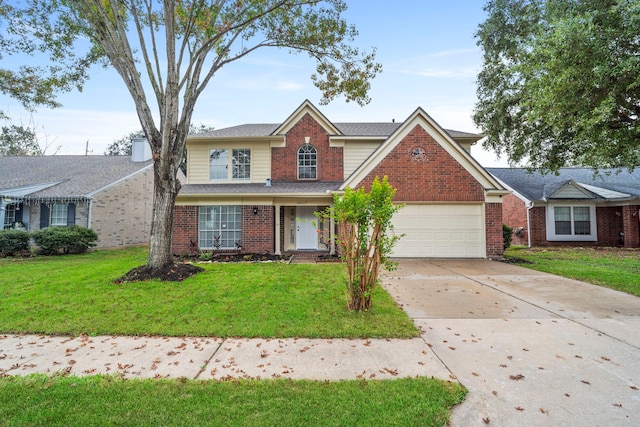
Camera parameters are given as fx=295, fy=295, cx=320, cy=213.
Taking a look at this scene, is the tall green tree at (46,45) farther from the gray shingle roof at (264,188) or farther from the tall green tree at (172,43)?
the gray shingle roof at (264,188)

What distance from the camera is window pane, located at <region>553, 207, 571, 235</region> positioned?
16656 mm

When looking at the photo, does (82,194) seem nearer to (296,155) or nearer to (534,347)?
(296,155)

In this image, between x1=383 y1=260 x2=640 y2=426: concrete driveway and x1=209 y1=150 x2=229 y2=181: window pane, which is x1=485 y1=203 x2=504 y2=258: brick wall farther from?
x1=209 y1=150 x2=229 y2=181: window pane

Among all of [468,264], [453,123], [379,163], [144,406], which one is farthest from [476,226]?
[144,406]

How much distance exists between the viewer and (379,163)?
11578 mm

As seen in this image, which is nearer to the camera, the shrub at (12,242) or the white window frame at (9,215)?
the shrub at (12,242)

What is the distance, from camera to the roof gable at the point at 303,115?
1377 cm

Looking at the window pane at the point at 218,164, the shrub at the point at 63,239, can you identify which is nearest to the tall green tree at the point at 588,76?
the window pane at the point at 218,164

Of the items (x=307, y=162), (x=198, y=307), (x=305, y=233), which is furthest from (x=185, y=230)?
(x=198, y=307)

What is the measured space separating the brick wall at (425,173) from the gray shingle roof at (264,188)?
236 cm

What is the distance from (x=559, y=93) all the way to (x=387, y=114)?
37.7 ft

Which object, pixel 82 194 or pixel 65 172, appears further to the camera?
→ pixel 65 172

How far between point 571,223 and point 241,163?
18.3m

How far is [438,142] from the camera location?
11.4 m
